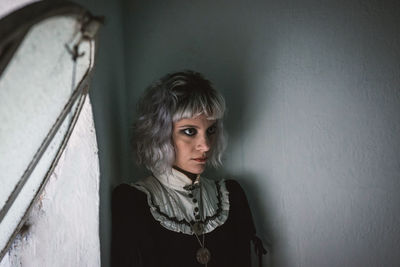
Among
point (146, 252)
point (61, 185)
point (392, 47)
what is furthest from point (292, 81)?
point (61, 185)

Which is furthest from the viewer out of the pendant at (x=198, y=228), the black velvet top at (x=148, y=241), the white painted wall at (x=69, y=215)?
the pendant at (x=198, y=228)

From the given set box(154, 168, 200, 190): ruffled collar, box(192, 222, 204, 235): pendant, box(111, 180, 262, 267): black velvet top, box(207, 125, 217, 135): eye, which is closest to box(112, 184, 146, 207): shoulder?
box(111, 180, 262, 267): black velvet top

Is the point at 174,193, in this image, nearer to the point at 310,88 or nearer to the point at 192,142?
the point at 192,142

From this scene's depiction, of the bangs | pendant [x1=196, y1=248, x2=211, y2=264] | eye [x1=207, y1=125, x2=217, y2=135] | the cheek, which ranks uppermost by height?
the bangs

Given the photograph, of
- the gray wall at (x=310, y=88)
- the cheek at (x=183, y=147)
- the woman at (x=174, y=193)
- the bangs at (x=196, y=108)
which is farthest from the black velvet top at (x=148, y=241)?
the gray wall at (x=310, y=88)

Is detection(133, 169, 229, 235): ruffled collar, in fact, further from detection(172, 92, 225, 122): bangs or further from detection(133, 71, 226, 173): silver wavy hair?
detection(172, 92, 225, 122): bangs

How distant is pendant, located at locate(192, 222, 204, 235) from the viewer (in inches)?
55.9

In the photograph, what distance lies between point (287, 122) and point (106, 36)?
0.87 meters

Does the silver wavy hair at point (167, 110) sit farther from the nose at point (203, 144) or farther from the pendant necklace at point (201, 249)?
the pendant necklace at point (201, 249)

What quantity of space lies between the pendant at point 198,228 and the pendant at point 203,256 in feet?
0.21

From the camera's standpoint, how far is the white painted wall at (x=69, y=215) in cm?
112

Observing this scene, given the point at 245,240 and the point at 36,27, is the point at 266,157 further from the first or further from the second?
the point at 36,27

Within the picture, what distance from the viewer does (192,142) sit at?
1.40 metres

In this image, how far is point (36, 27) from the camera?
1.47 feet
